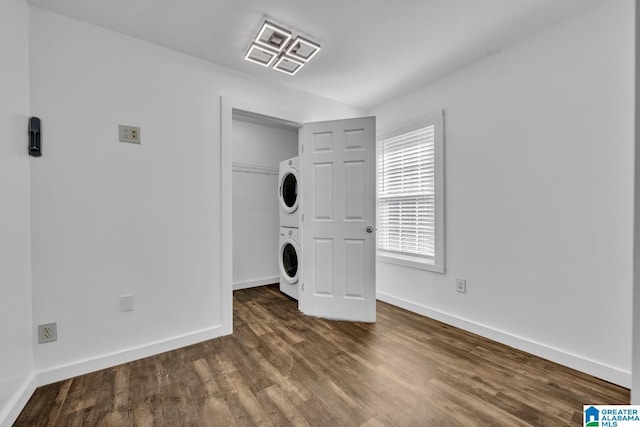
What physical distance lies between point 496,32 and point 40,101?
123 inches

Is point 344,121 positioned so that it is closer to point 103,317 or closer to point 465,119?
point 465,119

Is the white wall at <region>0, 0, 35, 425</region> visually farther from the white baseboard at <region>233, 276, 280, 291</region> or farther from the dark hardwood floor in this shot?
the white baseboard at <region>233, 276, 280, 291</region>

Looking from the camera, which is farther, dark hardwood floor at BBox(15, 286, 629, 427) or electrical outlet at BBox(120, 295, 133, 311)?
electrical outlet at BBox(120, 295, 133, 311)

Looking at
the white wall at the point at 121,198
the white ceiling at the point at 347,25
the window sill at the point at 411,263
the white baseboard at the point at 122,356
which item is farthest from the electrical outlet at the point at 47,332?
the window sill at the point at 411,263

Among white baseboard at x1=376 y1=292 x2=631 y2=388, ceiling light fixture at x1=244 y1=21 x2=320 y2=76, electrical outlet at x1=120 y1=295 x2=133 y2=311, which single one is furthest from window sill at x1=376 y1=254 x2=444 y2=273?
electrical outlet at x1=120 y1=295 x2=133 y2=311

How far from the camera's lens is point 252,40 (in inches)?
79.0

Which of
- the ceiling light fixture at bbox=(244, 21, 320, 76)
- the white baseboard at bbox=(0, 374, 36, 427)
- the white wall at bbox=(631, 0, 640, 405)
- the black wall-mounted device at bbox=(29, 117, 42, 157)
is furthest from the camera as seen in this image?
the ceiling light fixture at bbox=(244, 21, 320, 76)

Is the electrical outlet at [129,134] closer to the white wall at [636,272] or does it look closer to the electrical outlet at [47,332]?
the electrical outlet at [47,332]

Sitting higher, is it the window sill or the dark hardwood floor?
the window sill

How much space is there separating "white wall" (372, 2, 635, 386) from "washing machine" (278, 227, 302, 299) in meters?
1.63

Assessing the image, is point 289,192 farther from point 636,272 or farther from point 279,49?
point 636,272

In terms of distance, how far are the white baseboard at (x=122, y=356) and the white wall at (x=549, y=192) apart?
2223 mm

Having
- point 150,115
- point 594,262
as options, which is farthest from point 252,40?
point 594,262

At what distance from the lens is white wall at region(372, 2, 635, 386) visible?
1.65 meters
